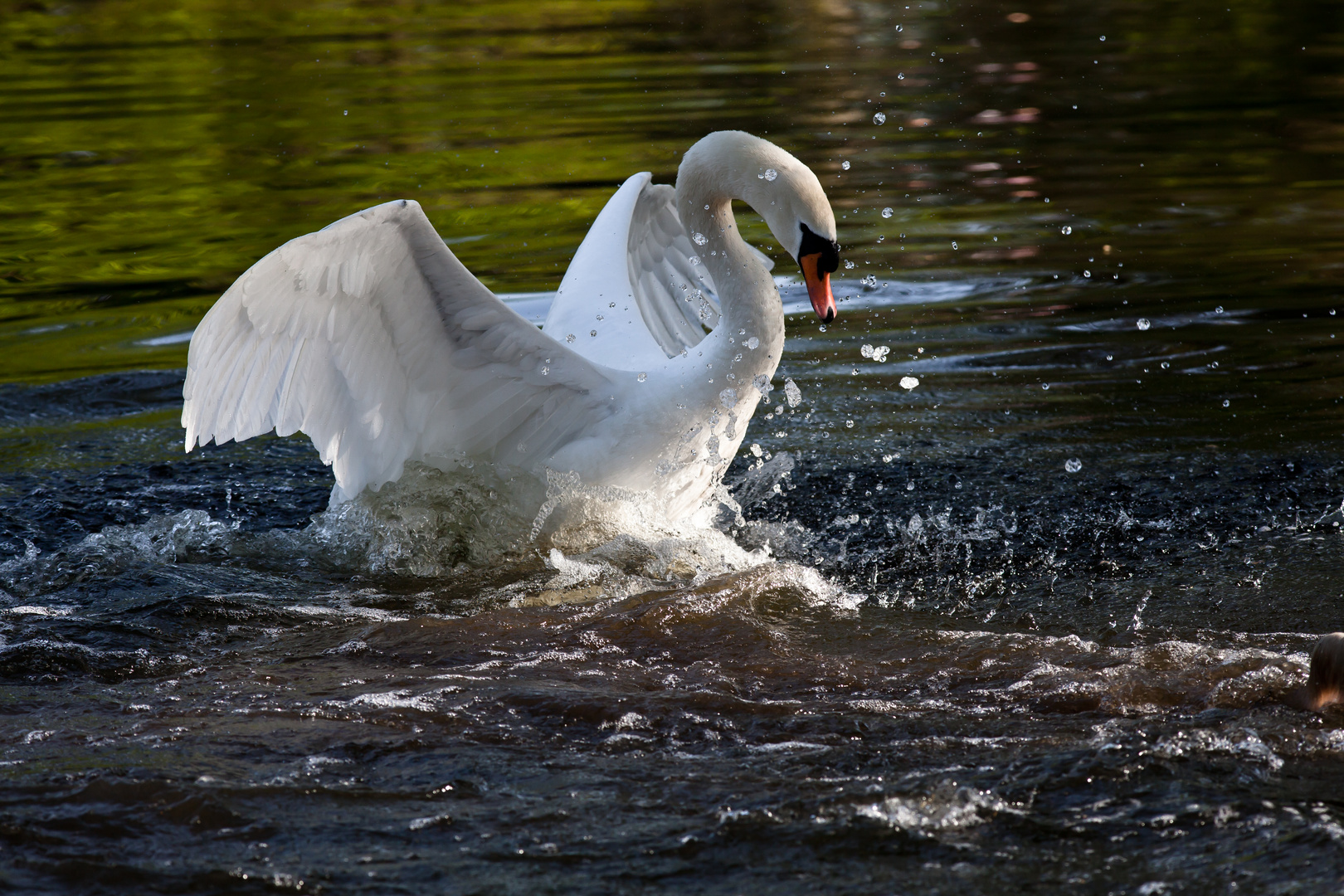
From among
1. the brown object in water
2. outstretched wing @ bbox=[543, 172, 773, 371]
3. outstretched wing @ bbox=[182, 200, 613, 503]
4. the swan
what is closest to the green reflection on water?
outstretched wing @ bbox=[543, 172, 773, 371]

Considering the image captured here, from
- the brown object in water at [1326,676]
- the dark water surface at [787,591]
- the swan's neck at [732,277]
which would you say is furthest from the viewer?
the swan's neck at [732,277]

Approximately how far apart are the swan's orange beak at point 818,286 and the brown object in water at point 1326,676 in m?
2.01

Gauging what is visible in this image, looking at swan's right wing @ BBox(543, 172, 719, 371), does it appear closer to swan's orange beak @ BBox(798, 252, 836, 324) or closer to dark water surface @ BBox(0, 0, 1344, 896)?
dark water surface @ BBox(0, 0, 1344, 896)

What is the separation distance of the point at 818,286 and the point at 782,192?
1.16ft

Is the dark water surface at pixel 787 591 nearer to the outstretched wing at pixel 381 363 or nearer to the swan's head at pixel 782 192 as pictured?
the outstretched wing at pixel 381 363

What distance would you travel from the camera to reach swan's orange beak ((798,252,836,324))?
4961mm

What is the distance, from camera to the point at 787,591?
4.82 m

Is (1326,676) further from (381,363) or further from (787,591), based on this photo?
(381,363)

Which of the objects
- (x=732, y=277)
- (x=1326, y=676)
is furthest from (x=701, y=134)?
(x=1326, y=676)

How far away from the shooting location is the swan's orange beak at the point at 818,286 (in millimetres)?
4961

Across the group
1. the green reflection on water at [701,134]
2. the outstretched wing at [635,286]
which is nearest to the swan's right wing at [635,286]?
the outstretched wing at [635,286]

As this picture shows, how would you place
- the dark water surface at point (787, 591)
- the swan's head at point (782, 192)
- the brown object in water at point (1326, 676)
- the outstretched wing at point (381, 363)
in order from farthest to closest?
the swan's head at point (782, 192)
the outstretched wing at point (381, 363)
the brown object in water at point (1326, 676)
the dark water surface at point (787, 591)

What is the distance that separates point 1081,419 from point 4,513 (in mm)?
4535

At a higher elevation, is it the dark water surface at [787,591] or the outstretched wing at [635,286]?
the outstretched wing at [635,286]
